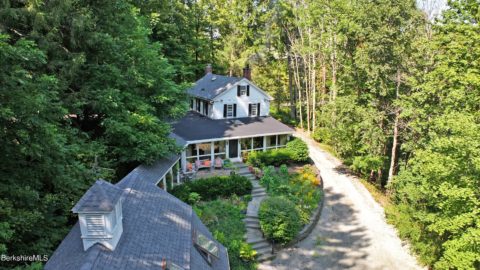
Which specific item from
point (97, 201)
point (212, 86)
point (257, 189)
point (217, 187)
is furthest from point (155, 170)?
point (212, 86)

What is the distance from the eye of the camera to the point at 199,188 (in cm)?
1861

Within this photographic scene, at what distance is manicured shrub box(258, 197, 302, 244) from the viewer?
15359 mm

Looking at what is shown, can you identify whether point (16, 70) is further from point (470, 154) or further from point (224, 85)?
point (224, 85)

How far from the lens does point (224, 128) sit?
25359 millimetres

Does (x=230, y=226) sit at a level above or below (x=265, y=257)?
above

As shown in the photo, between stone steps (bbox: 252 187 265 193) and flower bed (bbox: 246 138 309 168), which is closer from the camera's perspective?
stone steps (bbox: 252 187 265 193)

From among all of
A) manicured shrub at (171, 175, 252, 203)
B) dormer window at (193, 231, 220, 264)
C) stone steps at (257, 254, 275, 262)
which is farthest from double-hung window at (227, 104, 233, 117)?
dormer window at (193, 231, 220, 264)

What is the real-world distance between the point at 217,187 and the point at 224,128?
23.9ft

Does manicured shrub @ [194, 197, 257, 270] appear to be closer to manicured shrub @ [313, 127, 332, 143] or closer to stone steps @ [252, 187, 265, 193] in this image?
stone steps @ [252, 187, 265, 193]

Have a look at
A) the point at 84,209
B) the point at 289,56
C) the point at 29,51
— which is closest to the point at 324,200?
the point at 84,209

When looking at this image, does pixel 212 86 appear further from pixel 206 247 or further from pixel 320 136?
pixel 206 247

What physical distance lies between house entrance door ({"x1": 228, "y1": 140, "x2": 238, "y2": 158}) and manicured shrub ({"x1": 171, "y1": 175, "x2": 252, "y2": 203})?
5048mm

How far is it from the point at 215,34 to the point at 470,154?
3655cm

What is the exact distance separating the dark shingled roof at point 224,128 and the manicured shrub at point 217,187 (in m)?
4.65
